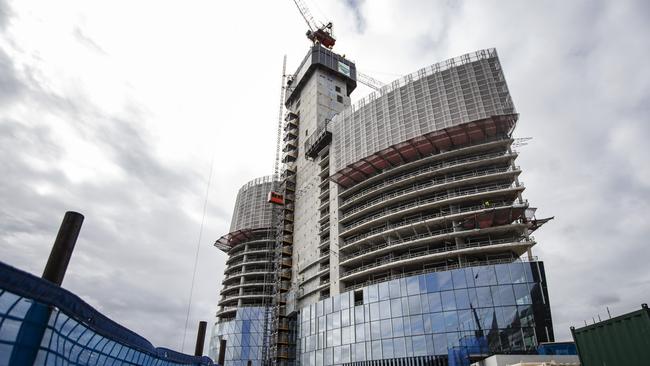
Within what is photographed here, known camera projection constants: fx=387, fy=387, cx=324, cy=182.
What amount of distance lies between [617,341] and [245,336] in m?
75.8

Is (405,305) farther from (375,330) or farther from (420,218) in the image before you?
(420,218)

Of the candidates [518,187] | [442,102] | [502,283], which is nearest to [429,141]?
[442,102]

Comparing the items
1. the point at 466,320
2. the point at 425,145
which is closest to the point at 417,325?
the point at 466,320

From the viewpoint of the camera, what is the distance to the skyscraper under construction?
4459cm

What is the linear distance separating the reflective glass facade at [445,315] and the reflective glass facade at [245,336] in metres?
27.9

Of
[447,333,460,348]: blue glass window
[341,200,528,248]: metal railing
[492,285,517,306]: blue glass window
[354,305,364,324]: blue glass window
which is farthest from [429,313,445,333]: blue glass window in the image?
[341,200,528,248]: metal railing

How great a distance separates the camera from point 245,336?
81375 mm

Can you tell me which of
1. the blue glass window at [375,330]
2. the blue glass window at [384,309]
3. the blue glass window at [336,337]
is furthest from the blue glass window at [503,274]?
the blue glass window at [336,337]

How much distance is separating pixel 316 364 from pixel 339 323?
7.87 meters

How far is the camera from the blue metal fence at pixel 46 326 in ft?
36.8

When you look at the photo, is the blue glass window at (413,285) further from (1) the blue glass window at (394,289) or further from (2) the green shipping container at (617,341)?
(2) the green shipping container at (617,341)

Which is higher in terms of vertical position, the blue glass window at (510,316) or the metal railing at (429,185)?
the metal railing at (429,185)

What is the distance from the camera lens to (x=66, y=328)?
47.0ft

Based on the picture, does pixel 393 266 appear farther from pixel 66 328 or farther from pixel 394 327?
pixel 66 328
